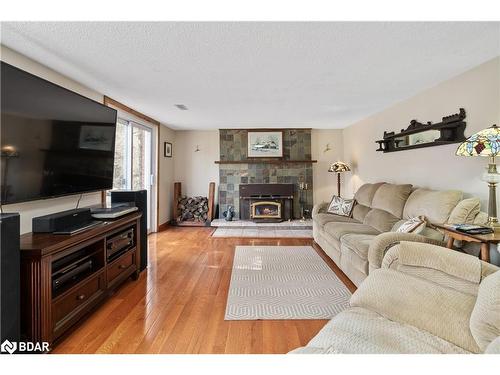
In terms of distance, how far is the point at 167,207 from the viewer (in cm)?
600

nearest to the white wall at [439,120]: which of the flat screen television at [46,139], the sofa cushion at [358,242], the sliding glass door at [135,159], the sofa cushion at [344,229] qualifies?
the sofa cushion at [344,229]

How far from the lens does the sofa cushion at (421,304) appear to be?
1.21 m

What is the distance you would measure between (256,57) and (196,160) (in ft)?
14.3

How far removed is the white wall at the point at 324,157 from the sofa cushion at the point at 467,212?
403 centimetres

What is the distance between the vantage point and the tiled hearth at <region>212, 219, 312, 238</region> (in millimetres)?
5117

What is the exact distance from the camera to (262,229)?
556 cm

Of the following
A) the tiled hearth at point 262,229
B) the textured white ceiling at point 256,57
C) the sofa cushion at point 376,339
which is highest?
the textured white ceiling at point 256,57

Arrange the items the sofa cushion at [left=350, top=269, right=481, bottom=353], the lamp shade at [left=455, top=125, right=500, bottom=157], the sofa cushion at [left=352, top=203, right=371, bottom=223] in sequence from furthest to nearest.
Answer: the sofa cushion at [left=352, top=203, right=371, bottom=223] → the lamp shade at [left=455, top=125, right=500, bottom=157] → the sofa cushion at [left=350, top=269, right=481, bottom=353]

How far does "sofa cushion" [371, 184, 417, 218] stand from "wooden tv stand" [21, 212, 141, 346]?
10.2ft

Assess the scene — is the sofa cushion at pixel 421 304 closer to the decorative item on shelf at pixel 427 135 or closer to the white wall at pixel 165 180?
the decorative item on shelf at pixel 427 135

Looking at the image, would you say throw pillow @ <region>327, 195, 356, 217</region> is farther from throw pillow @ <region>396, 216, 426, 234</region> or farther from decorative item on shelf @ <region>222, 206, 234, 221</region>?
decorative item on shelf @ <region>222, 206, 234, 221</region>

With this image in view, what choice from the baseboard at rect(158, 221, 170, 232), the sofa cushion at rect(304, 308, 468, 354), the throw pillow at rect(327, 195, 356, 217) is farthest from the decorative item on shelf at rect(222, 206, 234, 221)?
the sofa cushion at rect(304, 308, 468, 354)
